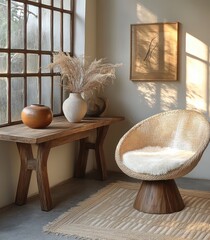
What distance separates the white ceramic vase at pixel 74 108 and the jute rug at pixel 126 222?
757 millimetres

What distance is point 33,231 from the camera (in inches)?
120

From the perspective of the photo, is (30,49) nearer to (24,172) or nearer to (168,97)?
(24,172)

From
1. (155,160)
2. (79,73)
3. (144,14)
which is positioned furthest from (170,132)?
(144,14)

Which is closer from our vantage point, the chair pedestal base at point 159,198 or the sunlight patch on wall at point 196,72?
the chair pedestal base at point 159,198

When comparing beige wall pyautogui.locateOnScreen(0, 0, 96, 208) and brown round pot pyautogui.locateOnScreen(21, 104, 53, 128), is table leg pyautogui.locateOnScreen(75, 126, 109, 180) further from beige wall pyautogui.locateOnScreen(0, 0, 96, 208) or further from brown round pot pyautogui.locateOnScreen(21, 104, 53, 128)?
brown round pot pyautogui.locateOnScreen(21, 104, 53, 128)

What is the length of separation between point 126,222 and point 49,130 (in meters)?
0.98

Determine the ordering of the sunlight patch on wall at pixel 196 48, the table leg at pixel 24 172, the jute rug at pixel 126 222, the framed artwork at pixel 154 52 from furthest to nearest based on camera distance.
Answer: the framed artwork at pixel 154 52 → the sunlight patch on wall at pixel 196 48 → the table leg at pixel 24 172 → the jute rug at pixel 126 222

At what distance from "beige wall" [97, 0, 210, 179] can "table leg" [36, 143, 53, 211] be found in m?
1.50

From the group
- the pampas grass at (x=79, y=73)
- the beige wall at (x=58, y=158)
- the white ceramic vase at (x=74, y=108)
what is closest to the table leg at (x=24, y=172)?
the beige wall at (x=58, y=158)

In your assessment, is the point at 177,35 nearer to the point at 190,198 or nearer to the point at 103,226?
the point at 190,198

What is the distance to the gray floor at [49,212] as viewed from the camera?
9.91 ft

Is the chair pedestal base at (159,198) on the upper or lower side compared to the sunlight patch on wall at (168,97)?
lower

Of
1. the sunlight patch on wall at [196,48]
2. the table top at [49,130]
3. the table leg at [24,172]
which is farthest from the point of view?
the sunlight patch on wall at [196,48]

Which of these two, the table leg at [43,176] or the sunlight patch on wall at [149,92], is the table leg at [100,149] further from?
the table leg at [43,176]
